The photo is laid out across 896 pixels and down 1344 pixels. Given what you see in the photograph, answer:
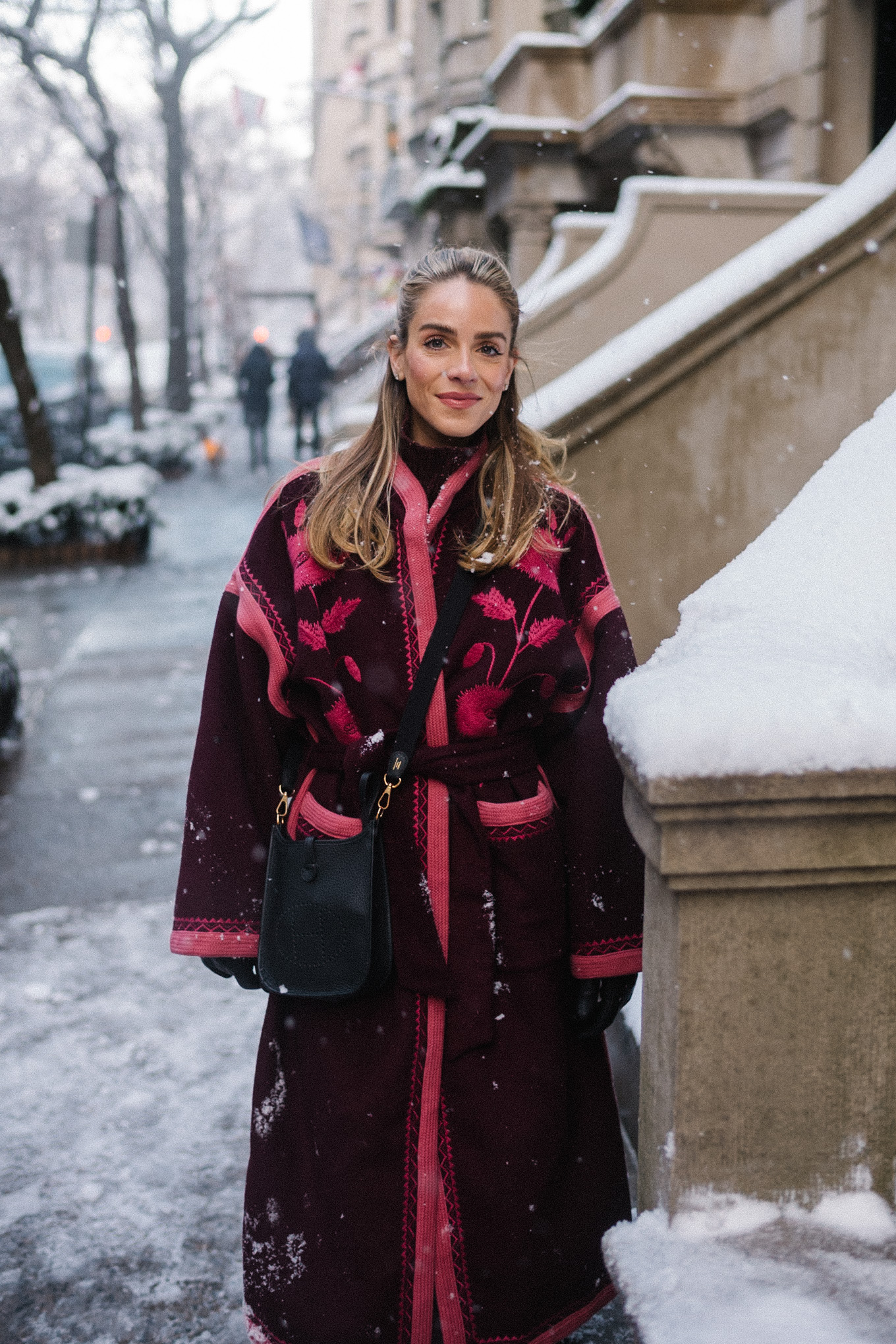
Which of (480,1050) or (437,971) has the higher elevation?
(437,971)

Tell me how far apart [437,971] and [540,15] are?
61.7ft

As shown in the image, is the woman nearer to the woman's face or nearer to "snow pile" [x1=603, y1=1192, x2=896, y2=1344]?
the woman's face

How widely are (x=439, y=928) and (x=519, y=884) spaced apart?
6.6 inches

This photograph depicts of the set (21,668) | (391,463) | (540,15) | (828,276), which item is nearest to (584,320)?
(828,276)

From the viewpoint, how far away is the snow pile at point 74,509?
12.8 metres

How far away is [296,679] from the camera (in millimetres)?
2285

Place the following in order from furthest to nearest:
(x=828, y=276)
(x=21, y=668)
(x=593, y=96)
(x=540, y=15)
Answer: (x=540, y=15)
(x=593, y=96)
(x=21, y=668)
(x=828, y=276)

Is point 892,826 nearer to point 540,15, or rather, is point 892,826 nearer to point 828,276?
point 828,276

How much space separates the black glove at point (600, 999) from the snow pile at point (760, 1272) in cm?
48

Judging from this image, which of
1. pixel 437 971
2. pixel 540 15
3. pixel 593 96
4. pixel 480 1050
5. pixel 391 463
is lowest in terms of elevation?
pixel 480 1050

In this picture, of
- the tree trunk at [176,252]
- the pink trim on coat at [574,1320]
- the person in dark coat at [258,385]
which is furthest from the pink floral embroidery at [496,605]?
the tree trunk at [176,252]

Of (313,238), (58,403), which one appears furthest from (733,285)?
(313,238)

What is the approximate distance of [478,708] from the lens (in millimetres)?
2258

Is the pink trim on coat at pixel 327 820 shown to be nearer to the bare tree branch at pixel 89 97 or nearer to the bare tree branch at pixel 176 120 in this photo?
the bare tree branch at pixel 89 97
